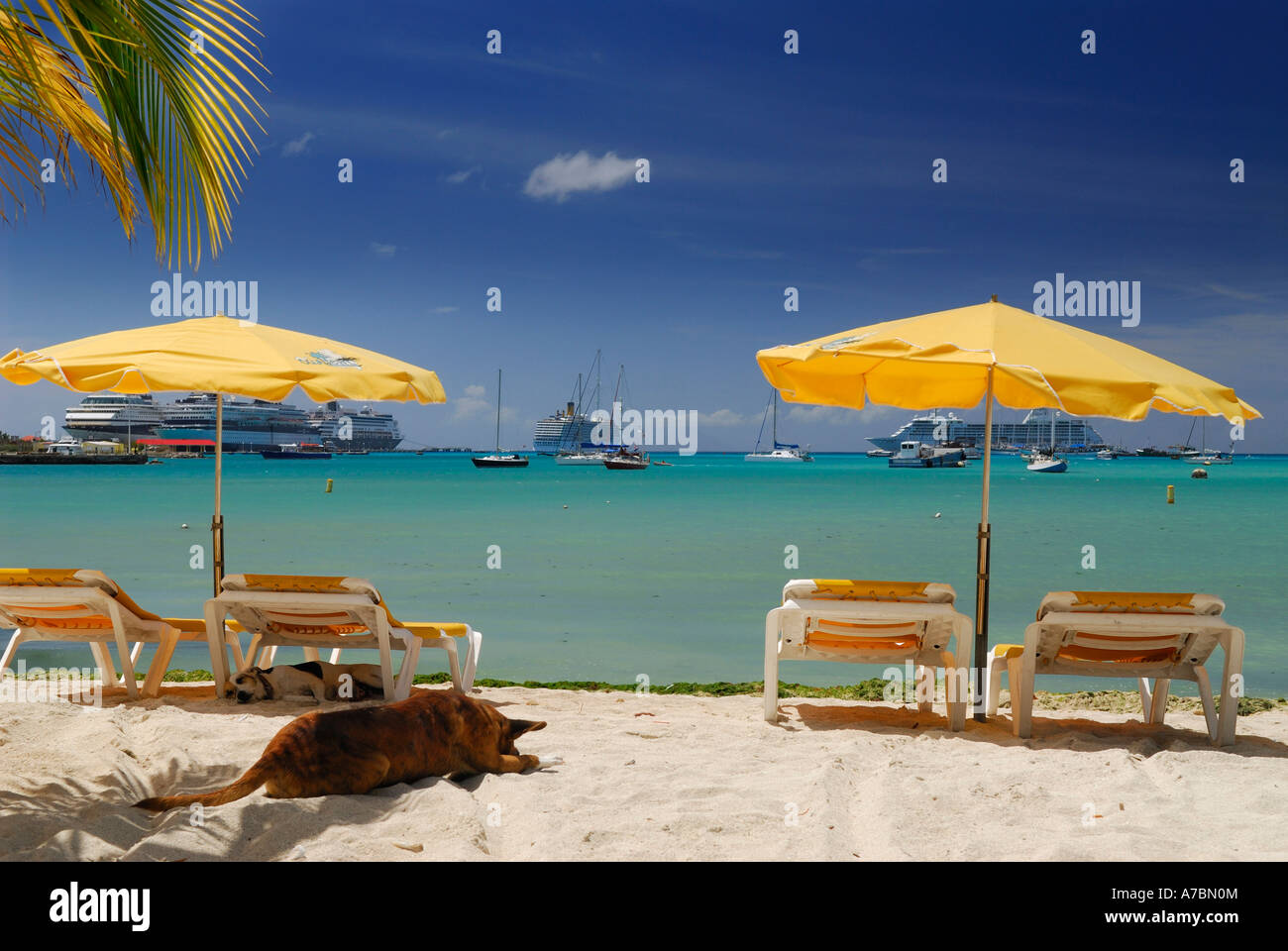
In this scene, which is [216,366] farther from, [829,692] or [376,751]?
[829,692]

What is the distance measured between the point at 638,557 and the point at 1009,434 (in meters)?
146

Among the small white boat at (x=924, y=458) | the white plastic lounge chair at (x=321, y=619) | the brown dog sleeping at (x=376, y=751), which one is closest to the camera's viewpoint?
the brown dog sleeping at (x=376, y=751)

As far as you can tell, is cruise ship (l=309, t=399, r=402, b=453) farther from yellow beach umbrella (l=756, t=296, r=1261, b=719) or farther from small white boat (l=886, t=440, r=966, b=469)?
yellow beach umbrella (l=756, t=296, r=1261, b=719)

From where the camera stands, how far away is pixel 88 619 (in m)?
5.34

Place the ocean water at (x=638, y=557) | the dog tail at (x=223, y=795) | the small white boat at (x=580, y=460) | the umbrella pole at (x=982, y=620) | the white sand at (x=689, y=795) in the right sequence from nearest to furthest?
the white sand at (x=689, y=795)
the dog tail at (x=223, y=795)
the umbrella pole at (x=982, y=620)
the ocean water at (x=638, y=557)
the small white boat at (x=580, y=460)

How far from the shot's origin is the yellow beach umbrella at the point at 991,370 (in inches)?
174

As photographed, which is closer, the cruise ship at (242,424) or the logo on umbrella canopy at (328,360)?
the logo on umbrella canopy at (328,360)

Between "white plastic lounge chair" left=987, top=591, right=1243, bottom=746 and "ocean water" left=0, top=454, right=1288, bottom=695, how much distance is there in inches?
117

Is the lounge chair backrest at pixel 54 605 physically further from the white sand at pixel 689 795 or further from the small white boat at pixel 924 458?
the small white boat at pixel 924 458

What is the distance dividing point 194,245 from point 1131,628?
5.04 m

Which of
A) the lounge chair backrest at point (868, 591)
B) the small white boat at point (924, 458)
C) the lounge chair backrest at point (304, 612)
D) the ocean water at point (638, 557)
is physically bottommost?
the ocean water at point (638, 557)

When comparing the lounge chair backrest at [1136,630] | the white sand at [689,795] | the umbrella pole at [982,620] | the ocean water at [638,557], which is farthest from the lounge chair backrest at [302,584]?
the lounge chair backrest at [1136,630]

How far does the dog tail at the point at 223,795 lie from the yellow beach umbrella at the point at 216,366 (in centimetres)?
203

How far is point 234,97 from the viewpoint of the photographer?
3.73 m
